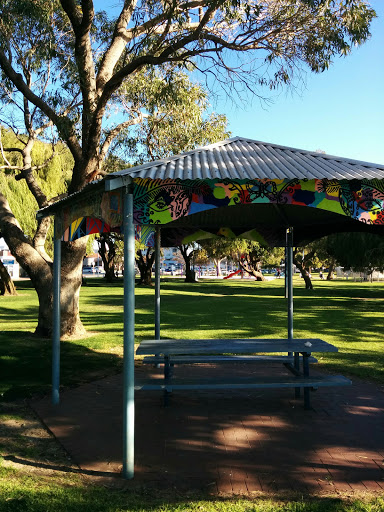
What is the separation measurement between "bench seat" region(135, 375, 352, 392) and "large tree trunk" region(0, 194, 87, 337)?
5995 mm

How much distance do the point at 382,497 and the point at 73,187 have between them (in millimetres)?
9159

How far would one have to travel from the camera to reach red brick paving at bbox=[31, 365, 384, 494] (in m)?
4.06

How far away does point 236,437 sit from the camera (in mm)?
5039

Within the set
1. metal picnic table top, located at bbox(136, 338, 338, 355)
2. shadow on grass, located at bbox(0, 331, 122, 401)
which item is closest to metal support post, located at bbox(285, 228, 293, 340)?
metal picnic table top, located at bbox(136, 338, 338, 355)

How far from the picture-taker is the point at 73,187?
11.0 m

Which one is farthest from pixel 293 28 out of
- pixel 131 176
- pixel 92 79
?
pixel 131 176

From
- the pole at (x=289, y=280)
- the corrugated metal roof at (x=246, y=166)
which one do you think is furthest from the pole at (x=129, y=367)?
the pole at (x=289, y=280)

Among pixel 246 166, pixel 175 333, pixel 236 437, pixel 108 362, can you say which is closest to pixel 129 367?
pixel 236 437

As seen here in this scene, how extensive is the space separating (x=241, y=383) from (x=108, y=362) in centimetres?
421

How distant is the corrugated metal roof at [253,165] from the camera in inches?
179

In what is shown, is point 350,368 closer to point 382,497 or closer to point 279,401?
point 279,401

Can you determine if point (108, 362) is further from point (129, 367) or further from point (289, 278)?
point (129, 367)

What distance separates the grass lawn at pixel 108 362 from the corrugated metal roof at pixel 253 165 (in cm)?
267

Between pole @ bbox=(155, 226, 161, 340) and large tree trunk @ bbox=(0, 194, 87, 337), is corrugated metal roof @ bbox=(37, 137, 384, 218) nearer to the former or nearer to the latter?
pole @ bbox=(155, 226, 161, 340)
